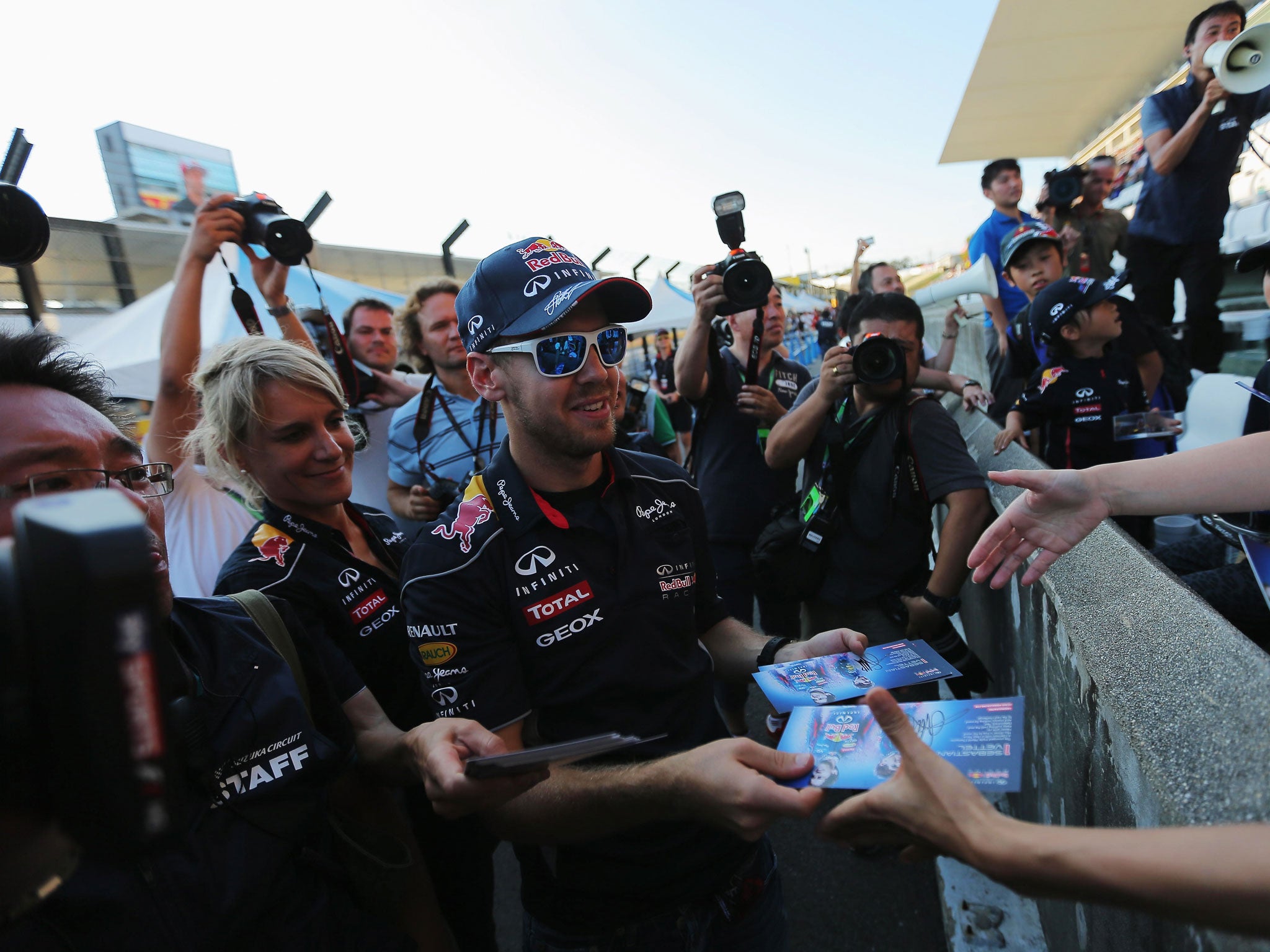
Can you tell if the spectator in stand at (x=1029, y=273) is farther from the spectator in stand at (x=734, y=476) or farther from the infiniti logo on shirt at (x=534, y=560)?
the infiniti logo on shirt at (x=534, y=560)

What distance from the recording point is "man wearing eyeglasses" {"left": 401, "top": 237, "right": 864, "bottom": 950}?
1519 millimetres

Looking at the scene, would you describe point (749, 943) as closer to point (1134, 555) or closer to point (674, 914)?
point (674, 914)

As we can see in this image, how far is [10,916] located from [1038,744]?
2.23 metres

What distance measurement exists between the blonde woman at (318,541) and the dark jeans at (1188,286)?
15.6 ft

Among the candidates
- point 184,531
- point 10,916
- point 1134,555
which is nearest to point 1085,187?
point 1134,555

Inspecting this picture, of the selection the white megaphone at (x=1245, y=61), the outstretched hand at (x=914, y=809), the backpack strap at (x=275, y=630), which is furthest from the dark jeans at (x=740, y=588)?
the white megaphone at (x=1245, y=61)

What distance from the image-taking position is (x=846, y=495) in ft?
9.33

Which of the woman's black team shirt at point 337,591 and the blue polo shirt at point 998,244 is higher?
the blue polo shirt at point 998,244

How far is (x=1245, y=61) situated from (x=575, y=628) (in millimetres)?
4727


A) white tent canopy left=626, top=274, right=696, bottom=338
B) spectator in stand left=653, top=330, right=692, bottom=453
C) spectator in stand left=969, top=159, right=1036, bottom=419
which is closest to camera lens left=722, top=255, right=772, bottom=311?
spectator in stand left=653, top=330, right=692, bottom=453

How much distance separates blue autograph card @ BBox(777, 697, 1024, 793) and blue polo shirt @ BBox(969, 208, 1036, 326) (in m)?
4.57

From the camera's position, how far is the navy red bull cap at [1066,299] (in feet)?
10.5

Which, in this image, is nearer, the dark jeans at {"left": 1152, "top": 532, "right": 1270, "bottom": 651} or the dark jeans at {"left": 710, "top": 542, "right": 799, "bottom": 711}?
the dark jeans at {"left": 1152, "top": 532, "right": 1270, "bottom": 651}

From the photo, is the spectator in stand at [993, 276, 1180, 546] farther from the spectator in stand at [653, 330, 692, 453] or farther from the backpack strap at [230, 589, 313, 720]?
the backpack strap at [230, 589, 313, 720]
